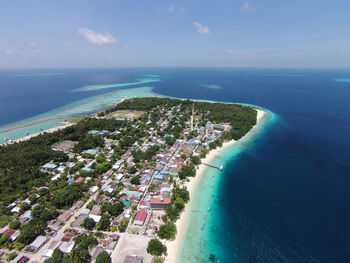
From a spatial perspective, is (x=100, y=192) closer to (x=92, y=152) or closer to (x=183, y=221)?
(x=183, y=221)

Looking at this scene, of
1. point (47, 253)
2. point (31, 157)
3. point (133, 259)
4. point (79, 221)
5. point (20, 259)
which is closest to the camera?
point (133, 259)

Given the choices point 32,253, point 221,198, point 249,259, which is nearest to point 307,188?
point 221,198

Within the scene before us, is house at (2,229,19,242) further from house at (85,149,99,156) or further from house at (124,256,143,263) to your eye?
house at (85,149,99,156)

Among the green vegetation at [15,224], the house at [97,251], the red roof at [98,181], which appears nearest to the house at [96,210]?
the house at [97,251]

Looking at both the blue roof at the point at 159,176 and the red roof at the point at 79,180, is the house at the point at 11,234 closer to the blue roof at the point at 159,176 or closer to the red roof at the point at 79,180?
the red roof at the point at 79,180

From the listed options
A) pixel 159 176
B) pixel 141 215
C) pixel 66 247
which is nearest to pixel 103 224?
pixel 66 247

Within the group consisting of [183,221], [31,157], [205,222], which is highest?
[31,157]
